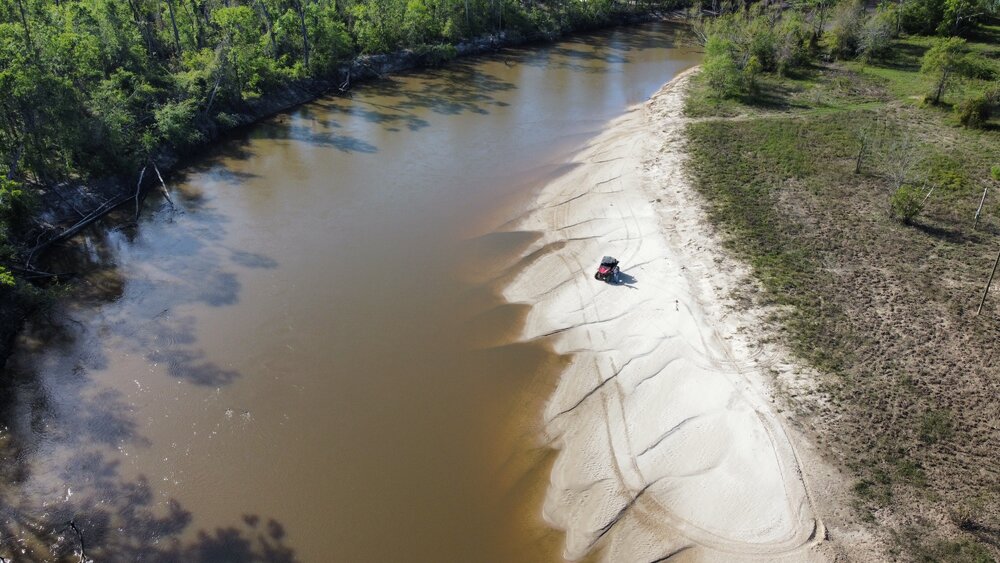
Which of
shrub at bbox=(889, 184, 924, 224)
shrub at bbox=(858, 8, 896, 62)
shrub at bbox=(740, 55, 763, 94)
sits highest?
shrub at bbox=(858, 8, 896, 62)

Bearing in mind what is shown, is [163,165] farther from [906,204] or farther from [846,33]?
[846,33]

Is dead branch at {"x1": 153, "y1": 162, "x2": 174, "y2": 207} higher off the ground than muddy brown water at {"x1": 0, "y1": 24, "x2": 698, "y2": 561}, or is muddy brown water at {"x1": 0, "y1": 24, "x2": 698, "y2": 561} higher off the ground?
dead branch at {"x1": 153, "y1": 162, "x2": 174, "y2": 207}

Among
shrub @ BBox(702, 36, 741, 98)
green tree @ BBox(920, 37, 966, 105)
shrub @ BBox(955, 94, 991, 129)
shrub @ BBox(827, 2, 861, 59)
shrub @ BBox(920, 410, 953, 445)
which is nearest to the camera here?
shrub @ BBox(920, 410, 953, 445)

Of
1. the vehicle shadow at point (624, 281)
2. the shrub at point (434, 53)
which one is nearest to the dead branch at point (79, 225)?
the vehicle shadow at point (624, 281)

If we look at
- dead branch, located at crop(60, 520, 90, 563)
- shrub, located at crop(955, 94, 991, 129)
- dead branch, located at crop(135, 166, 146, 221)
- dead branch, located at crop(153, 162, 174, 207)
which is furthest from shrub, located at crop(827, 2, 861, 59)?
dead branch, located at crop(60, 520, 90, 563)

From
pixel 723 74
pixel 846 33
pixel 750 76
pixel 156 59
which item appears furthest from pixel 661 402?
pixel 846 33

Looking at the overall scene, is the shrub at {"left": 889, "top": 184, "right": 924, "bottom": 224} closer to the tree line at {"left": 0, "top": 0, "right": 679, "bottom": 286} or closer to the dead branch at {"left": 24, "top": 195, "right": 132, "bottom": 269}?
the tree line at {"left": 0, "top": 0, "right": 679, "bottom": 286}

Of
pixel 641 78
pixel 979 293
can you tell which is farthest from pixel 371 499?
pixel 641 78
